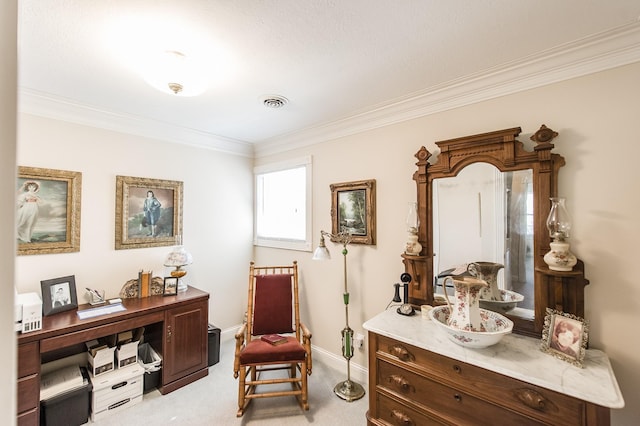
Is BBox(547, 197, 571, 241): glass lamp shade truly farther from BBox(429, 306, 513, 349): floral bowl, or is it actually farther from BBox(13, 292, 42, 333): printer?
BBox(13, 292, 42, 333): printer

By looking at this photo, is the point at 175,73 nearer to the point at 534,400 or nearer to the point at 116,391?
the point at 116,391

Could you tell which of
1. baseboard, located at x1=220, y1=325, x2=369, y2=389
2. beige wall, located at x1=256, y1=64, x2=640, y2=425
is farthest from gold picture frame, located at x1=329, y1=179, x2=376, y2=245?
baseboard, located at x1=220, y1=325, x2=369, y2=389

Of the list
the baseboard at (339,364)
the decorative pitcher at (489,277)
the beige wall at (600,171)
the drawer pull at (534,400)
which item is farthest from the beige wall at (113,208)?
the drawer pull at (534,400)

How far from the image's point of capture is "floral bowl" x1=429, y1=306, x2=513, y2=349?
1510 millimetres

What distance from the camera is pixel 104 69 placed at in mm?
1863

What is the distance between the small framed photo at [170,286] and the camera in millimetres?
2736

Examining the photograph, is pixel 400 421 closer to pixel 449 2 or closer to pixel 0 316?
pixel 0 316

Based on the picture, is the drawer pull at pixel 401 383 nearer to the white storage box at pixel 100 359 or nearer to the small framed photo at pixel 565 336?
the small framed photo at pixel 565 336

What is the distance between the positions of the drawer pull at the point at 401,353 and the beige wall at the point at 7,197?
1.81 m

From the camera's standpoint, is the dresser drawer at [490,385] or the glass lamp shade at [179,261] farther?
the glass lamp shade at [179,261]

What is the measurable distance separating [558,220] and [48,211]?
3.80 m

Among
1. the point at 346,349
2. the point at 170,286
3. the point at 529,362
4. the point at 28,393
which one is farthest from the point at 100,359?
the point at 529,362

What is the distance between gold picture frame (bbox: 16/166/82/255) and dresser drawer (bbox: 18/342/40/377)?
2.64 feet

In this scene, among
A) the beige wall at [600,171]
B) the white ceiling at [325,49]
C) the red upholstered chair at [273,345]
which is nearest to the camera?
the white ceiling at [325,49]
